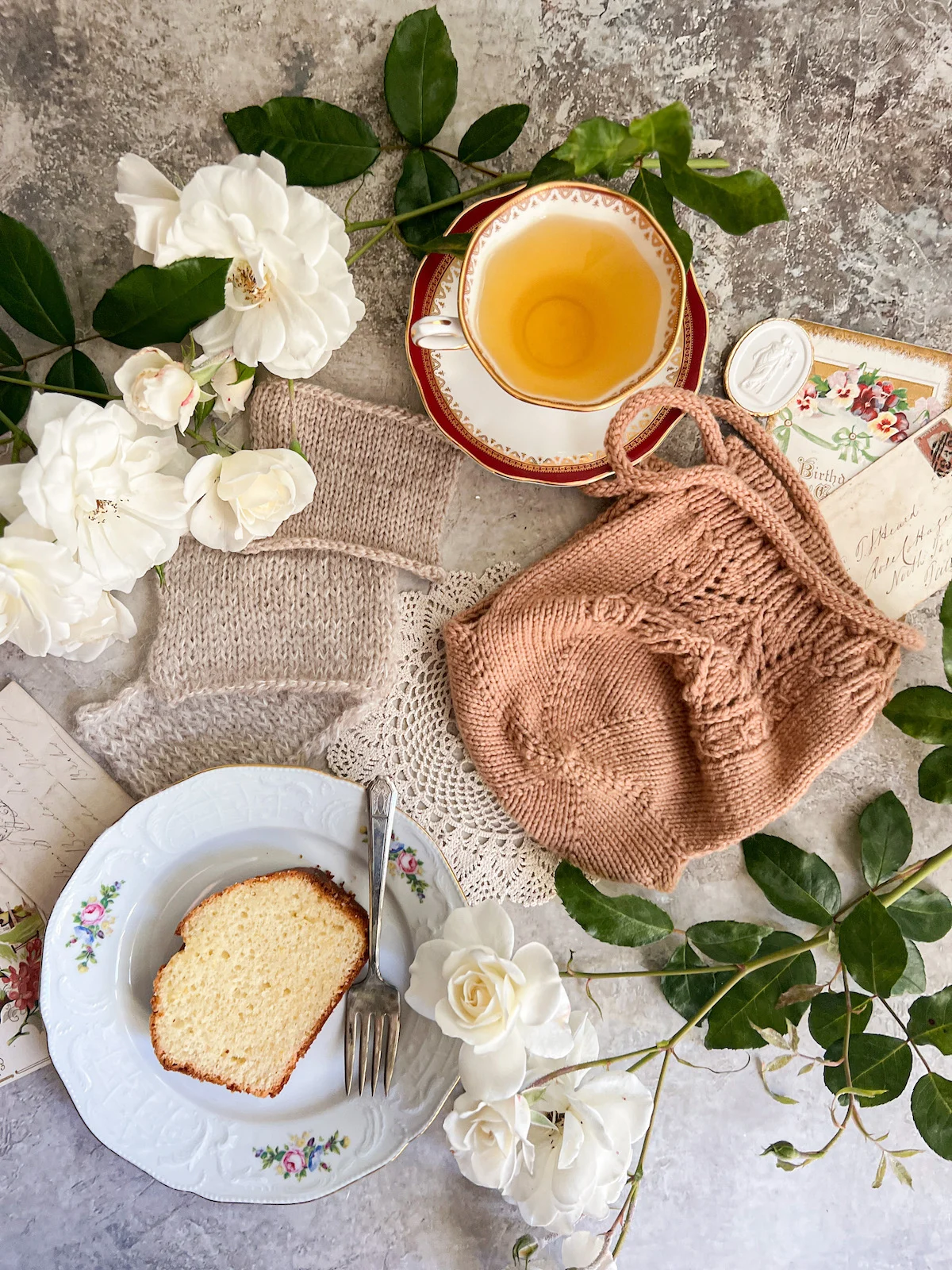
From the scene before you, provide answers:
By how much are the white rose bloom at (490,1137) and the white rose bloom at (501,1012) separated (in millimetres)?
14

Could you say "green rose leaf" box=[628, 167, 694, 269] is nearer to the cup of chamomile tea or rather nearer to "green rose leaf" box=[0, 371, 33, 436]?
the cup of chamomile tea

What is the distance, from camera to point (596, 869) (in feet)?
2.73

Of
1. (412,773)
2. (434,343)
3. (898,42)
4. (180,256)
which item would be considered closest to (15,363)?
(180,256)

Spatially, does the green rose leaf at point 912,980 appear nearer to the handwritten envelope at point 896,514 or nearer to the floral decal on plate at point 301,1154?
the handwritten envelope at point 896,514

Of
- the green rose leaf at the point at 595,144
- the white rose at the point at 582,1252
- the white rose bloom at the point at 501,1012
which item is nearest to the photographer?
the green rose leaf at the point at 595,144

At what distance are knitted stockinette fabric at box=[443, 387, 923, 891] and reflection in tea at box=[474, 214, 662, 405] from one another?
10cm

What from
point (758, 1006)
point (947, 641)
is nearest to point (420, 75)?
point (947, 641)

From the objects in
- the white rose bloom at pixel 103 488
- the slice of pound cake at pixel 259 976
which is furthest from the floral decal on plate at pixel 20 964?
the white rose bloom at pixel 103 488

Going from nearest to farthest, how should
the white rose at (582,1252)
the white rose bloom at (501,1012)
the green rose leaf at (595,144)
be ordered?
the green rose leaf at (595,144)
the white rose bloom at (501,1012)
the white rose at (582,1252)

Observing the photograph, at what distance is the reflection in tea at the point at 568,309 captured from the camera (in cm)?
70

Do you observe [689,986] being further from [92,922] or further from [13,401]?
[13,401]

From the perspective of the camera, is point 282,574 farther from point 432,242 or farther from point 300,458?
point 432,242

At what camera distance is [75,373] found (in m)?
0.72

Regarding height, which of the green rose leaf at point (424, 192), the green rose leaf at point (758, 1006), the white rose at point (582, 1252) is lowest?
the white rose at point (582, 1252)
